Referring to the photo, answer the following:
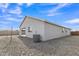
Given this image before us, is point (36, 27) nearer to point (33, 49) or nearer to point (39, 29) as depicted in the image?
point (39, 29)

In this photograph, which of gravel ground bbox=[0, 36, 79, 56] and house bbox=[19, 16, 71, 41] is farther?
house bbox=[19, 16, 71, 41]

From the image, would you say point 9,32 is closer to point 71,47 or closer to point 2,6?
point 2,6

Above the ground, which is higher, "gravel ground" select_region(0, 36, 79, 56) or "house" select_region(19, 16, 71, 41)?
"house" select_region(19, 16, 71, 41)

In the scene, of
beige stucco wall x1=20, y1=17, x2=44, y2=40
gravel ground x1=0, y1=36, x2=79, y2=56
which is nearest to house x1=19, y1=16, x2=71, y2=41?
beige stucco wall x1=20, y1=17, x2=44, y2=40

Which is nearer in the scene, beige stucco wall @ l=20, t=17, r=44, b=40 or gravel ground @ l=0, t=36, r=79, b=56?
gravel ground @ l=0, t=36, r=79, b=56

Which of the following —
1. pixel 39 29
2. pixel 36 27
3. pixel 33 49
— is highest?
pixel 36 27

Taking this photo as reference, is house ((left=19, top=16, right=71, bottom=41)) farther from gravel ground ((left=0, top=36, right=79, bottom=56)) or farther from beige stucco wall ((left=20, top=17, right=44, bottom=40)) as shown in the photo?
gravel ground ((left=0, top=36, right=79, bottom=56))

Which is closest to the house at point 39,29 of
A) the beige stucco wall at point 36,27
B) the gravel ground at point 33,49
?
the beige stucco wall at point 36,27

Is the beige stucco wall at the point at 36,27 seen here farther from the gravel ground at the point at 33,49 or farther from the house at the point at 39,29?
the gravel ground at the point at 33,49

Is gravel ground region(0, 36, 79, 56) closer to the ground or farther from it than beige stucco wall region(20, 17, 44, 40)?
closer to the ground

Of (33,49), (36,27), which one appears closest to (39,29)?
(36,27)

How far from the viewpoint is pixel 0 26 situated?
5961 mm

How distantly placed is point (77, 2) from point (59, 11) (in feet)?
2.76

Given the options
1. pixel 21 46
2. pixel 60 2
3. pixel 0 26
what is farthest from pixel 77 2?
pixel 0 26
